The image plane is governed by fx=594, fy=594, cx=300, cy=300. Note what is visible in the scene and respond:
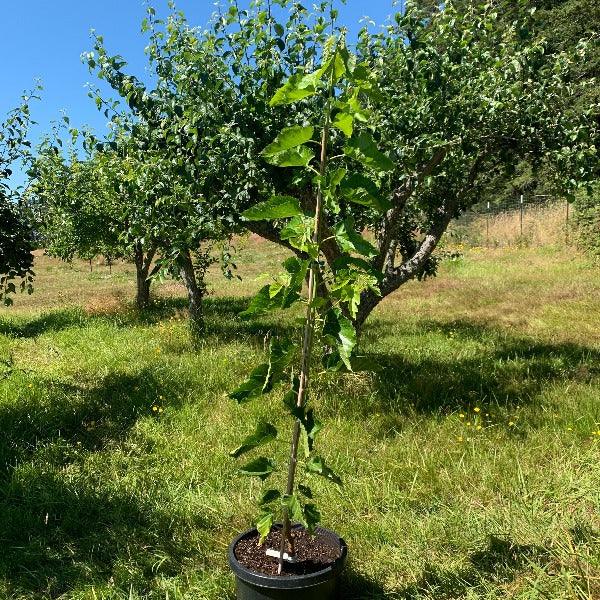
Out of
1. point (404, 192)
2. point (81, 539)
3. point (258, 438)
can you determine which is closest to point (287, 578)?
point (258, 438)

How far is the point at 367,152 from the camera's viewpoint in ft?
7.93

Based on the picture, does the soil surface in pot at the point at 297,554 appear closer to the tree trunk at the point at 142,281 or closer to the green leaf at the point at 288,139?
the green leaf at the point at 288,139

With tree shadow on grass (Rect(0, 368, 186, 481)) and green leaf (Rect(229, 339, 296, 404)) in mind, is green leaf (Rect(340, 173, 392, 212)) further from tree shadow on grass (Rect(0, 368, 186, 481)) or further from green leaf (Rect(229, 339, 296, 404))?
tree shadow on grass (Rect(0, 368, 186, 481))

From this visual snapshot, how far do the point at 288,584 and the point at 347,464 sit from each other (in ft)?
6.62

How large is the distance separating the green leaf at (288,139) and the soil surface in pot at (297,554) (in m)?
1.89

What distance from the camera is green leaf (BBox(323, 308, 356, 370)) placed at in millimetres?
2424

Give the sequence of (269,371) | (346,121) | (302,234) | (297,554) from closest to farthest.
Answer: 1. (346,121)
2. (302,234)
3. (269,371)
4. (297,554)

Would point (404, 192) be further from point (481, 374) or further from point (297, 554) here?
point (297, 554)

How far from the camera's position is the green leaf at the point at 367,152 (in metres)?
2.41

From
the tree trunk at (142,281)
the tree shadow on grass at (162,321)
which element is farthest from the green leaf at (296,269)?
the tree trunk at (142,281)

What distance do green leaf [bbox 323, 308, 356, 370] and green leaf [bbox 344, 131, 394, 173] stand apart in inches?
24.6

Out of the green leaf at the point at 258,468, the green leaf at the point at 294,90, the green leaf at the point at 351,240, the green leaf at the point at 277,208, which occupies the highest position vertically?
the green leaf at the point at 294,90

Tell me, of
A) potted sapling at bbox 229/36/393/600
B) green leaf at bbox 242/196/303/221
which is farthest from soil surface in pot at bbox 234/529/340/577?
green leaf at bbox 242/196/303/221

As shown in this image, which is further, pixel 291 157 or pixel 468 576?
pixel 468 576
